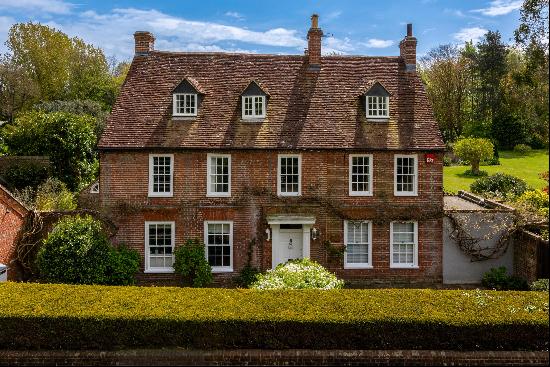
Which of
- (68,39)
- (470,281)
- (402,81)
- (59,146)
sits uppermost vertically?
(68,39)

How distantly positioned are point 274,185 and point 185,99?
527 centimetres

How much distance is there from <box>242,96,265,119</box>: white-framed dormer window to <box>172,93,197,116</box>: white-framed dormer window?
2109 millimetres

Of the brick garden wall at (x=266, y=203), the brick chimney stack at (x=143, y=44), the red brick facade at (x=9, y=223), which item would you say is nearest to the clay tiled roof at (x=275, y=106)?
the brick chimney stack at (x=143, y=44)

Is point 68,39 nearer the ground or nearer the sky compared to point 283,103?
nearer the sky

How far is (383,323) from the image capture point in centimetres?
1329

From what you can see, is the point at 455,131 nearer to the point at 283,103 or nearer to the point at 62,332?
the point at 283,103

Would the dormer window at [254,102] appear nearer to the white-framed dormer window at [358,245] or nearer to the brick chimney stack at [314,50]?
the brick chimney stack at [314,50]

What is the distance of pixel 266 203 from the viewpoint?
21422mm

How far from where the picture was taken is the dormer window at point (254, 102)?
2212 cm

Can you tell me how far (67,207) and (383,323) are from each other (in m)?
17.2

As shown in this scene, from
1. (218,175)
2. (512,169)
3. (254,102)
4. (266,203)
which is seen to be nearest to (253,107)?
(254,102)

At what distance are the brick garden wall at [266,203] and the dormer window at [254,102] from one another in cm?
182

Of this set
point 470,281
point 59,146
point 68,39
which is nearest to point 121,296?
point 470,281

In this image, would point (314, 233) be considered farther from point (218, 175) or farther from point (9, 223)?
point (9, 223)
